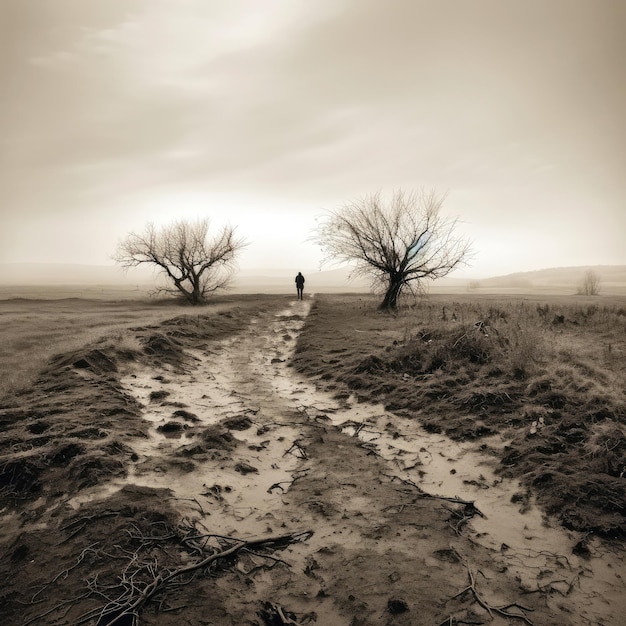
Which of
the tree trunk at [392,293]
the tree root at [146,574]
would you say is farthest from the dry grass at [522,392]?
the tree trunk at [392,293]

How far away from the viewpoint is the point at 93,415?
6250 mm

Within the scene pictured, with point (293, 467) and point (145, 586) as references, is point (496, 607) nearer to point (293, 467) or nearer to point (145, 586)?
point (145, 586)

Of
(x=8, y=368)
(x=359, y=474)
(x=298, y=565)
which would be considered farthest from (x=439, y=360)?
(x=8, y=368)

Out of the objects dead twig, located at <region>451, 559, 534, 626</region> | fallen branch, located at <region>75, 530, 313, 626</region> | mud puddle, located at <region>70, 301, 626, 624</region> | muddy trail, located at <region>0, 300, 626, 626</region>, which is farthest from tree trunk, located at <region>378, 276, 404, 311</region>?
dead twig, located at <region>451, 559, 534, 626</region>

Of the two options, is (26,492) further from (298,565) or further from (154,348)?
(154,348)

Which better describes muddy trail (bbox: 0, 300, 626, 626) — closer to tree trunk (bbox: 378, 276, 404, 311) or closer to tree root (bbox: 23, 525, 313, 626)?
tree root (bbox: 23, 525, 313, 626)

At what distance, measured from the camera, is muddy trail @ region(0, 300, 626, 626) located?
3.01m

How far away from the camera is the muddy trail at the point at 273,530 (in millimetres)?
3008

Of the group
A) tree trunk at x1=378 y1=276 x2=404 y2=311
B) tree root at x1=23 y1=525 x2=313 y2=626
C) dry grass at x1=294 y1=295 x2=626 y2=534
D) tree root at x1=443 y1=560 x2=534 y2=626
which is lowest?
tree root at x1=443 y1=560 x2=534 y2=626

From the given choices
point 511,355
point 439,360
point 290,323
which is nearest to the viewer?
point 511,355

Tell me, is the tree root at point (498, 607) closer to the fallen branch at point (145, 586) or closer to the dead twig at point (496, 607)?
the dead twig at point (496, 607)

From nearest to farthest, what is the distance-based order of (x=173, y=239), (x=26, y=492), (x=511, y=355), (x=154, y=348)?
(x=26, y=492), (x=511, y=355), (x=154, y=348), (x=173, y=239)

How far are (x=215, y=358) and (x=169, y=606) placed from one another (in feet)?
29.3

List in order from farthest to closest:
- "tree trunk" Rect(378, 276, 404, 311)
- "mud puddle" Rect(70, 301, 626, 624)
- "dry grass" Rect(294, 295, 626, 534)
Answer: "tree trunk" Rect(378, 276, 404, 311) < "dry grass" Rect(294, 295, 626, 534) < "mud puddle" Rect(70, 301, 626, 624)
